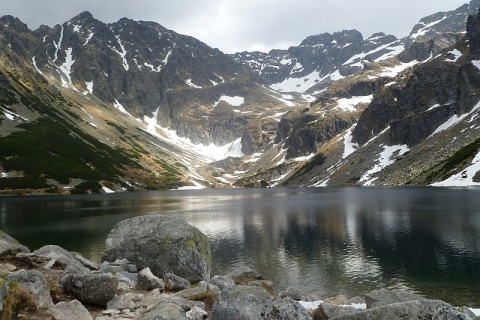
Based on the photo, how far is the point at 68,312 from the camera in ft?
Result: 45.5

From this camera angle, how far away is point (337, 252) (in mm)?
45875

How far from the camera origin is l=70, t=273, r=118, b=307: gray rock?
55.1 feet

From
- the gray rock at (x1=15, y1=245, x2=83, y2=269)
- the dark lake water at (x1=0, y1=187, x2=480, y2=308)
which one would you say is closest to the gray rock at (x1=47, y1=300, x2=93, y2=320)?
the gray rock at (x1=15, y1=245, x2=83, y2=269)

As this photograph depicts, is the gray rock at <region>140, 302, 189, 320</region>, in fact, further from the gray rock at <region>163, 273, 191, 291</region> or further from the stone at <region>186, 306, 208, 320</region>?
the gray rock at <region>163, 273, 191, 291</region>

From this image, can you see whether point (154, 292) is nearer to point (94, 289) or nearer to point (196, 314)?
point (94, 289)

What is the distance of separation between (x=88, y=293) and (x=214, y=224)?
58.9 m

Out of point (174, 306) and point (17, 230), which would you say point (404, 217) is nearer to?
point (174, 306)

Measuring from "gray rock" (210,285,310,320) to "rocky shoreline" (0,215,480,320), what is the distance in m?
0.03

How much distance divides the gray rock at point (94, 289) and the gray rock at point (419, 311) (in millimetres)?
11404

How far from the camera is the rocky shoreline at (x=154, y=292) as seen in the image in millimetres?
12016

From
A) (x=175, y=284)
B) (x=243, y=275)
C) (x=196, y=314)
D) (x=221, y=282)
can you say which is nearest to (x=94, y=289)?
(x=196, y=314)

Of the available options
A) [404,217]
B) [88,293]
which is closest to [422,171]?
[404,217]

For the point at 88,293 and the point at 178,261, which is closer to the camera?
the point at 88,293

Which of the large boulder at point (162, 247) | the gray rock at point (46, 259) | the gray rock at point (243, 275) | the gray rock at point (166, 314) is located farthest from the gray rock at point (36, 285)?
the gray rock at point (243, 275)
